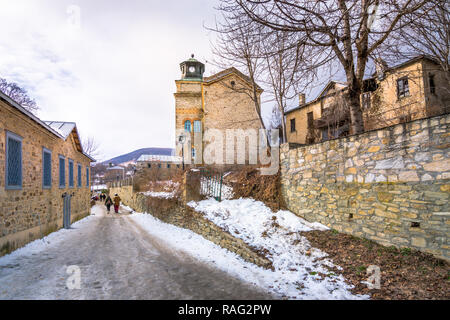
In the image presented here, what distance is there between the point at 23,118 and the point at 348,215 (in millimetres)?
10067

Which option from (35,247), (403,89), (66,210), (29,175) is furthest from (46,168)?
(403,89)

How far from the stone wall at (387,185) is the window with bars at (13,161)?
8.69 meters

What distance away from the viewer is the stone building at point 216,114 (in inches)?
913

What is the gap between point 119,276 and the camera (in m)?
5.35

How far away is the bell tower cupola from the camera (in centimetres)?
3070

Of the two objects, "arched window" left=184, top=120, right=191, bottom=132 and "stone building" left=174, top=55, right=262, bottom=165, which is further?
"arched window" left=184, top=120, right=191, bottom=132

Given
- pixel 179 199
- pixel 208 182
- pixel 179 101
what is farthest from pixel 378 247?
pixel 179 101

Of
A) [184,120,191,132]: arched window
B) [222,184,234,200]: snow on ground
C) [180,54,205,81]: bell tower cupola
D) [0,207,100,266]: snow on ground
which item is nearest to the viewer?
[0,207,100,266]: snow on ground

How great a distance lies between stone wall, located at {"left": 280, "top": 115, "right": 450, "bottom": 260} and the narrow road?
3304mm

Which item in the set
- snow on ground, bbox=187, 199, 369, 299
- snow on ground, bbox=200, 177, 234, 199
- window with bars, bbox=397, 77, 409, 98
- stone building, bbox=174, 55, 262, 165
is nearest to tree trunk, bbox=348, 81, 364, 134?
snow on ground, bbox=187, 199, 369, 299

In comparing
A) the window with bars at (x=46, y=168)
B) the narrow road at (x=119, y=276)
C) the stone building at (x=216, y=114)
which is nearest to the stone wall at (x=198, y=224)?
the narrow road at (x=119, y=276)

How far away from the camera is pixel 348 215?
21.9ft

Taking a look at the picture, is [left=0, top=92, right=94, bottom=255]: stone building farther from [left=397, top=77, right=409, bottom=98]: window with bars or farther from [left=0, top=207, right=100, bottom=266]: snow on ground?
[left=397, top=77, right=409, bottom=98]: window with bars

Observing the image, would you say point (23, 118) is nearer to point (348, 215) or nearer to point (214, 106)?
point (348, 215)
